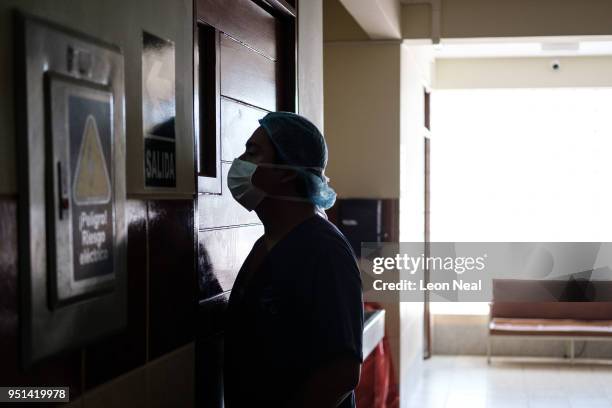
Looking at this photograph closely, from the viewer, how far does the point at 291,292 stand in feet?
5.87

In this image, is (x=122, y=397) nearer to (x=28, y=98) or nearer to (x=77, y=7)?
(x=28, y=98)

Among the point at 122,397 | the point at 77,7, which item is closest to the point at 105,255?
the point at 122,397

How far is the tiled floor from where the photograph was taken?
6188 mm

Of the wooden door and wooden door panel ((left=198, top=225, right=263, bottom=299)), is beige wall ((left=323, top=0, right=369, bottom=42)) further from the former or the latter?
→ wooden door panel ((left=198, top=225, right=263, bottom=299))

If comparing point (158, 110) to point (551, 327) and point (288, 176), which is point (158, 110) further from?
point (551, 327)

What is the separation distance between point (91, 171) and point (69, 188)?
8 centimetres

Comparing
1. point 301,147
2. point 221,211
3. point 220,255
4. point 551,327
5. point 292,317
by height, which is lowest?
point 551,327

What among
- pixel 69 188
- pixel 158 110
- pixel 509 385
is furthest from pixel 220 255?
pixel 509 385

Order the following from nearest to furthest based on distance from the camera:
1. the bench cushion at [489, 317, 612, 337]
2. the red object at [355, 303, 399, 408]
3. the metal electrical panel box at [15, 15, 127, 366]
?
the metal electrical panel box at [15, 15, 127, 366], the red object at [355, 303, 399, 408], the bench cushion at [489, 317, 612, 337]

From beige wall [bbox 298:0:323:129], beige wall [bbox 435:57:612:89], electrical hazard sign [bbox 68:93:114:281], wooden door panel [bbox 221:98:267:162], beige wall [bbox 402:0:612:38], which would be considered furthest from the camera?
beige wall [bbox 435:57:612:89]

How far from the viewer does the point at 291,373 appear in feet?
5.83

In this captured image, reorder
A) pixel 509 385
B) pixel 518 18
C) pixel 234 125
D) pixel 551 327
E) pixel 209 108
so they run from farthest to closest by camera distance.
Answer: pixel 551 327 < pixel 509 385 < pixel 518 18 < pixel 234 125 < pixel 209 108

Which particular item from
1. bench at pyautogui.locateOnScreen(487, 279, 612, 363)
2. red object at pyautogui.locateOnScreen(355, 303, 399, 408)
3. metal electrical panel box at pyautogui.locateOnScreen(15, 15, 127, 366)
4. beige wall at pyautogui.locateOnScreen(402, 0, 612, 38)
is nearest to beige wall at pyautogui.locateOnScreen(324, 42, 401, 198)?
beige wall at pyautogui.locateOnScreen(402, 0, 612, 38)

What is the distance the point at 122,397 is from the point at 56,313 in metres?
0.32
